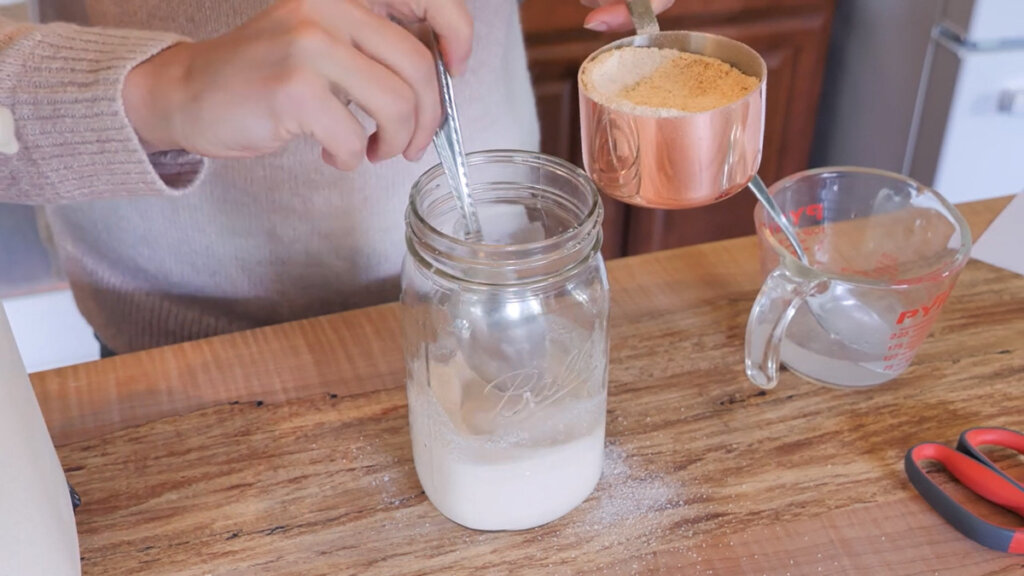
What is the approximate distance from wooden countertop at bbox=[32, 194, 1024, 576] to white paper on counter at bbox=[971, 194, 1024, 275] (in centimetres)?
2

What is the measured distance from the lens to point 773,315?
58 cm

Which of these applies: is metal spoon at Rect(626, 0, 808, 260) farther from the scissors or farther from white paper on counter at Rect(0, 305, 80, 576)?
white paper on counter at Rect(0, 305, 80, 576)

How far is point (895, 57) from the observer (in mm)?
1312

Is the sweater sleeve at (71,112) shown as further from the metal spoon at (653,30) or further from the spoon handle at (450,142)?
the metal spoon at (653,30)

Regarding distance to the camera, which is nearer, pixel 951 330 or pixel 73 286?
pixel 951 330

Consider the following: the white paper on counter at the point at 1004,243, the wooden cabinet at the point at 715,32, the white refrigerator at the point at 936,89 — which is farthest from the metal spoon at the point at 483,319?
the white refrigerator at the point at 936,89

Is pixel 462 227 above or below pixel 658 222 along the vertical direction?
above

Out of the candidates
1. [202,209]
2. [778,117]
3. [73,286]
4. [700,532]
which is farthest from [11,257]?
[700,532]

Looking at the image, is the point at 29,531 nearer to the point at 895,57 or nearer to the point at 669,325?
the point at 669,325

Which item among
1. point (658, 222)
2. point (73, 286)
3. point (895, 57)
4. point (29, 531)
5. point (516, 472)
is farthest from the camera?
point (658, 222)

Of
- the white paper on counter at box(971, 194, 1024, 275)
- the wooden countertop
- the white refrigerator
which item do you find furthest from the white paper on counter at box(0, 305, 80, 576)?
the white refrigerator

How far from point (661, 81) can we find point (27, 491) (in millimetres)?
376

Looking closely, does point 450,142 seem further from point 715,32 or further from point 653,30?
point 715,32

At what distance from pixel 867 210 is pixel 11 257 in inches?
50.0
